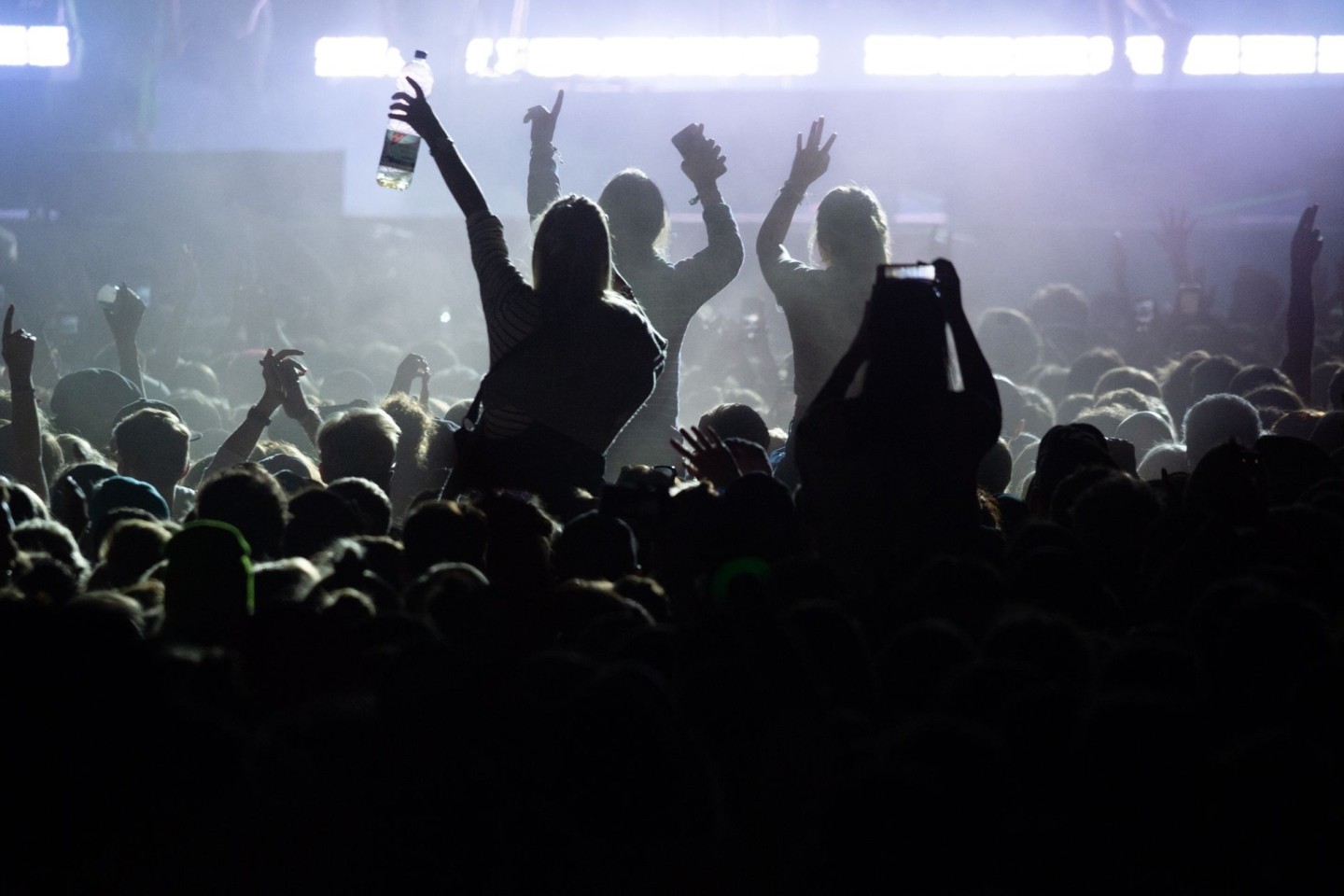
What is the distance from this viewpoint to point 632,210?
177 inches

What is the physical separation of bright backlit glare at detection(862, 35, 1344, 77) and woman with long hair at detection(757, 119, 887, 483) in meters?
12.1

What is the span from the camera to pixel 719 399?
8.43 metres

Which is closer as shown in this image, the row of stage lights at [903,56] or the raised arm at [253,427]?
the raised arm at [253,427]

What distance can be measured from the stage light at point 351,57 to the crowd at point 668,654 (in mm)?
13782

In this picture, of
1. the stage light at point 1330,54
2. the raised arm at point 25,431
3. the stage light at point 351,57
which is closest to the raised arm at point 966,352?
the raised arm at point 25,431

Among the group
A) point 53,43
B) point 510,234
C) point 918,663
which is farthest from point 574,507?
point 53,43

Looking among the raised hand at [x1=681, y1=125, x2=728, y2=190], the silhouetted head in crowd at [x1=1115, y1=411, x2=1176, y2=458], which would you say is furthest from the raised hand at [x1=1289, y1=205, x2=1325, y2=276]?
the raised hand at [x1=681, y1=125, x2=728, y2=190]

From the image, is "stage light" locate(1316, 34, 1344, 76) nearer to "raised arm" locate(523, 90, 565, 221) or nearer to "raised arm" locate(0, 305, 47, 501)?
"raised arm" locate(523, 90, 565, 221)

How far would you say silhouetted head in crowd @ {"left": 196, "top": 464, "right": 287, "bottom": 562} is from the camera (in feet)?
10.0

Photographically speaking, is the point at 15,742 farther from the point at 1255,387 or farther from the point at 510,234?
→ the point at 510,234

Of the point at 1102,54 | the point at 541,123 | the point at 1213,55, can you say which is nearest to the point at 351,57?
the point at 1102,54

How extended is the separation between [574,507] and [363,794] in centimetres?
170

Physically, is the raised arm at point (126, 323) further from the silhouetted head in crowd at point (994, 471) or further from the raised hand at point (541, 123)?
the silhouetted head in crowd at point (994, 471)

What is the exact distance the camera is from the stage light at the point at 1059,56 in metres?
15.5
